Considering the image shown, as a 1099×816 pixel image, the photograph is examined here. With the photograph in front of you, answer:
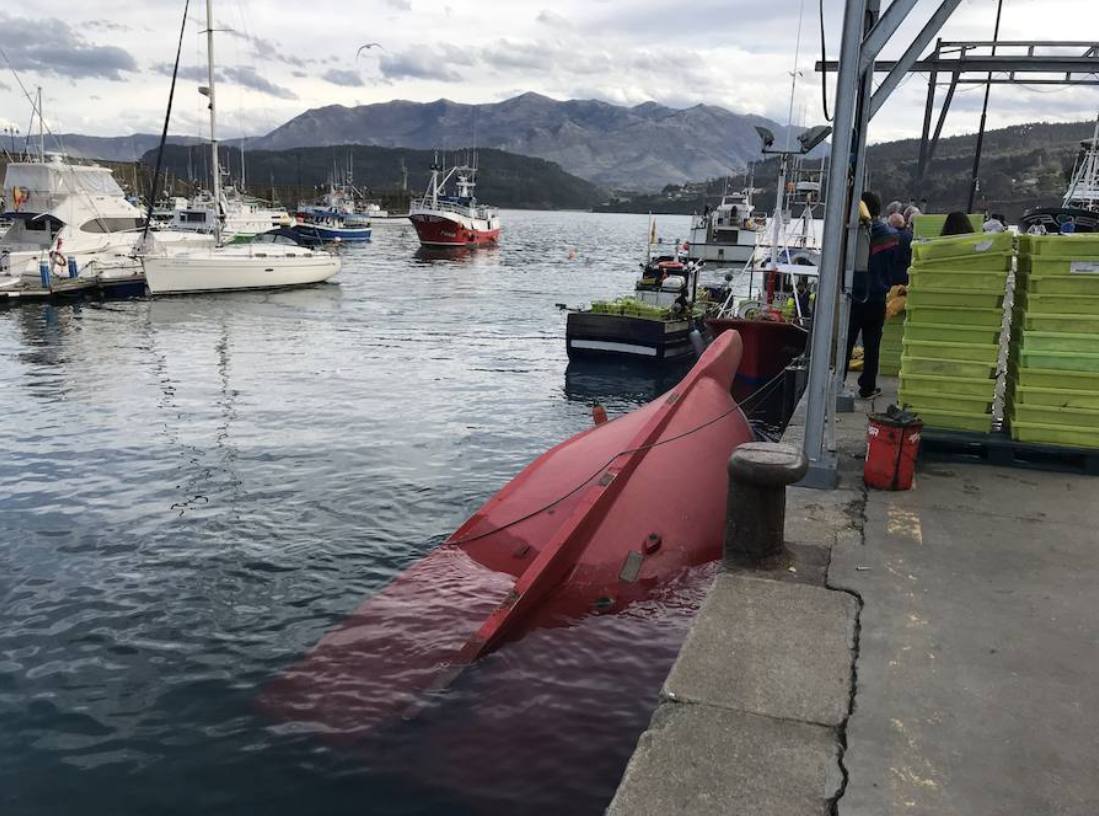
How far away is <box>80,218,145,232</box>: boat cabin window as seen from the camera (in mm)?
38475

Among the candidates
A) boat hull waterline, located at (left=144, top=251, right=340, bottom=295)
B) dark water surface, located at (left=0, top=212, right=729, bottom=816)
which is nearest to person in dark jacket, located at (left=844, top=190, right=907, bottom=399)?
dark water surface, located at (left=0, top=212, right=729, bottom=816)

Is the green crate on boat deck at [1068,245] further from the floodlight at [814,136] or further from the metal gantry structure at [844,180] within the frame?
the floodlight at [814,136]

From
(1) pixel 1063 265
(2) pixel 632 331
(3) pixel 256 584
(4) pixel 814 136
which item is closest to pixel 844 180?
(1) pixel 1063 265

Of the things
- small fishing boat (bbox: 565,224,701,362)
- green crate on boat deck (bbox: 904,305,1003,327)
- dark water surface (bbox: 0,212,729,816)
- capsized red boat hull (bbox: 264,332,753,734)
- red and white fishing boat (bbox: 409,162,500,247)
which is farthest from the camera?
red and white fishing boat (bbox: 409,162,500,247)

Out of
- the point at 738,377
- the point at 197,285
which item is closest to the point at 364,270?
the point at 197,285

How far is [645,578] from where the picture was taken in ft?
22.2

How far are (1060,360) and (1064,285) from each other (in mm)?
643

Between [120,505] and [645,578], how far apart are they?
23.0ft

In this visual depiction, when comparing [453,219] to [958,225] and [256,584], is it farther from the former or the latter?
[256,584]

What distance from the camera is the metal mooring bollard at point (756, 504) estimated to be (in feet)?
17.0

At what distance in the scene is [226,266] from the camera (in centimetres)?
3503

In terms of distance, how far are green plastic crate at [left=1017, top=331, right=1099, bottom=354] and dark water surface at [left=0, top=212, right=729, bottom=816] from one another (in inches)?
139

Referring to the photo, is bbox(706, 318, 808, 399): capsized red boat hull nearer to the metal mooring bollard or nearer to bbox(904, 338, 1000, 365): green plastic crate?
bbox(904, 338, 1000, 365): green plastic crate

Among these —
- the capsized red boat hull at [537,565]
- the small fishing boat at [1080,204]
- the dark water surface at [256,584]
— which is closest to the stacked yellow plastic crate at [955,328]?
Result: the capsized red boat hull at [537,565]
